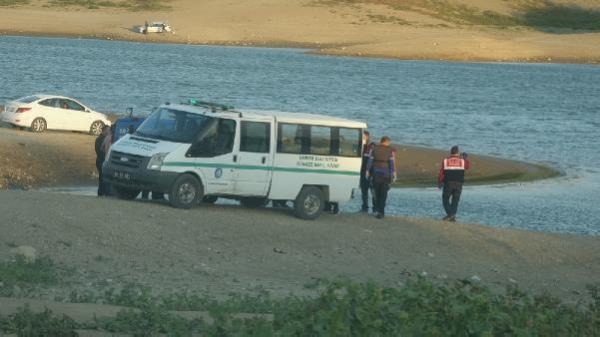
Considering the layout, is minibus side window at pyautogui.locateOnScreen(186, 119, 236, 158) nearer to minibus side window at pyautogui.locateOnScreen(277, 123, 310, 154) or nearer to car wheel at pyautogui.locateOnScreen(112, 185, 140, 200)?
minibus side window at pyautogui.locateOnScreen(277, 123, 310, 154)

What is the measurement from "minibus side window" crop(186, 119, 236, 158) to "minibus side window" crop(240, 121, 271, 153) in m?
0.21

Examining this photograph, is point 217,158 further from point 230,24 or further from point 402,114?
point 230,24

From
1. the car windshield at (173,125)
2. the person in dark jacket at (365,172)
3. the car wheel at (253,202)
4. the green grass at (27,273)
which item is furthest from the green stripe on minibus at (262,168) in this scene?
the green grass at (27,273)

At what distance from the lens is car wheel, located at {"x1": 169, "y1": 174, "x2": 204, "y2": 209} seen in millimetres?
22266

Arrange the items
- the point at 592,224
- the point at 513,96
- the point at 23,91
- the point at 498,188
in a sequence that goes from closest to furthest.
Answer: the point at 592,224 → the point at 498,188 → the point at 23,91 → the point at 513,96

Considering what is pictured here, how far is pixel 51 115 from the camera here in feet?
133

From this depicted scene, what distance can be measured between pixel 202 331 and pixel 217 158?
11318 mm

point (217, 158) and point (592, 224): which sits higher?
point (217, 158)

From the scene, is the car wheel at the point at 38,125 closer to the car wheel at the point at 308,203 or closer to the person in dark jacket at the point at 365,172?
the person in dark jacket at the point at 365,172

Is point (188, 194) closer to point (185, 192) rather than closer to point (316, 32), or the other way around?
point (185, 192)

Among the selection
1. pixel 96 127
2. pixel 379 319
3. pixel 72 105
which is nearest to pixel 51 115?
pixel 72 105

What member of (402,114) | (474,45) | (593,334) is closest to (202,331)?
(593,334)

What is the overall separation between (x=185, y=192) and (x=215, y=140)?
0.96 m

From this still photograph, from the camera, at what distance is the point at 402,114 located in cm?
6397
